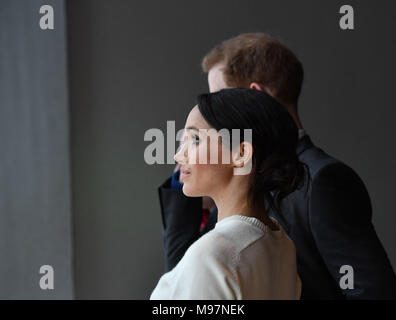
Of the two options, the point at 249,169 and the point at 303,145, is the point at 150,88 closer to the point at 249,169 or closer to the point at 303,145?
the point at 303,145

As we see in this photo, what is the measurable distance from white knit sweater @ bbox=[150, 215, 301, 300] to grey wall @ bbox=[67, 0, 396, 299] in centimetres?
138

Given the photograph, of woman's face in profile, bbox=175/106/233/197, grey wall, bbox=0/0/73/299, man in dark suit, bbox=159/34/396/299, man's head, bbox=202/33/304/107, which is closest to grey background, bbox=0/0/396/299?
grey wall, bbox=0/0/73/299

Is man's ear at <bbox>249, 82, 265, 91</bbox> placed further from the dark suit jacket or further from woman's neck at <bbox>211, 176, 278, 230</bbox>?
woman's neck at <bbox>211, 176, 278, 230</bbox>

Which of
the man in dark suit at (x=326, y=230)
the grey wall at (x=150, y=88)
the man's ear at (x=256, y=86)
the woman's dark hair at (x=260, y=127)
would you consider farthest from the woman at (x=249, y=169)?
the grey wall at (x=150, y=88)

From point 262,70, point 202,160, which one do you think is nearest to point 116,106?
point 262,70

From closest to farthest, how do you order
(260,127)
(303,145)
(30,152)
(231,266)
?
(231,266) → (260,127) → (303,145) → (30,152)

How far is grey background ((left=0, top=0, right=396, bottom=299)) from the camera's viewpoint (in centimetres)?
193

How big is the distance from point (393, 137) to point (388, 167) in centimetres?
14

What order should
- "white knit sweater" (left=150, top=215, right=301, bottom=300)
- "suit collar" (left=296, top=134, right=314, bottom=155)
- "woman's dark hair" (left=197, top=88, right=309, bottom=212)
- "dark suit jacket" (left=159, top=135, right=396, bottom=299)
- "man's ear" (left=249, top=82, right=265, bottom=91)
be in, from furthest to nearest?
"man's ear" (left=249, top=82, right=265, bottom=91) → "suit collar" (left=296, top=134, right=314, bottom=155) → "dark suit jacket" (left=159, top=135, right=396, bottom=299) → "woman's dark hair" (left=197, top=88, right=309, bottom=212) → "white knit sweater" (left=150, top=215, right=301, bottom=300)

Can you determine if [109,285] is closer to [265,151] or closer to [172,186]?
[172,186]

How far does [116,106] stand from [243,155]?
135 centimetres

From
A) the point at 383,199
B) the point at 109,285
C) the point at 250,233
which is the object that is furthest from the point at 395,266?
the point at 250,233

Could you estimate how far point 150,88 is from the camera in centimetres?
199

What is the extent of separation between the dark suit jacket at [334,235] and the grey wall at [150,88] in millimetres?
1070
